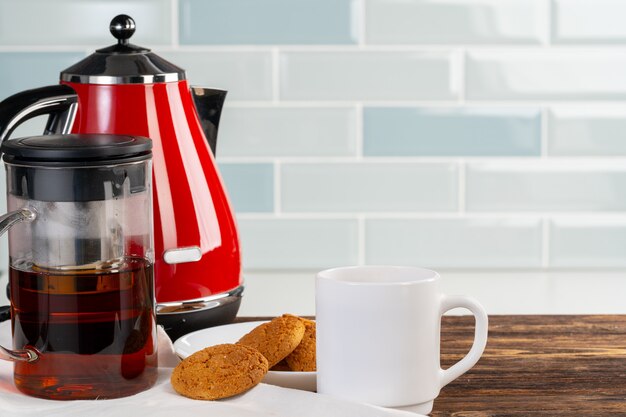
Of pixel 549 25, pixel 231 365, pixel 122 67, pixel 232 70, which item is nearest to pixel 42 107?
pixel 122 67

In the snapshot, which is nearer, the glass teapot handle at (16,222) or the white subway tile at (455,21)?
the glass teapot handle at (16,222)

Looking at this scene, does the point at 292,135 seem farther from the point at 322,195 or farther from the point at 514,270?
the point at 514,270

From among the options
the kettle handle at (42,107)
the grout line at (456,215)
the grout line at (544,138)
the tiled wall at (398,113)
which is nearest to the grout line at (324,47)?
the tiled wall at (398,113)

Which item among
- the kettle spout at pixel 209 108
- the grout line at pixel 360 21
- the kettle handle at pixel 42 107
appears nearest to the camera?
the kettle handle at pixel 42 107

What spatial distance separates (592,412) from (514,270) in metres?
0.83

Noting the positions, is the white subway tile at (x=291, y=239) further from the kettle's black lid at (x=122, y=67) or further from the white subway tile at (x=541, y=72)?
the kettle's black lid at (x=122, y=67)

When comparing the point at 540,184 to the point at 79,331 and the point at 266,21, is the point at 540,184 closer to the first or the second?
the point at 266,21

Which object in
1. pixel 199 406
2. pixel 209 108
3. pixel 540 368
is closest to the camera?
pixel 199 406

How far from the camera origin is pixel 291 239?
1.50m

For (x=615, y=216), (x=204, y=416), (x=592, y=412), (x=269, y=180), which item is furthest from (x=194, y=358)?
(x=615, y=216)

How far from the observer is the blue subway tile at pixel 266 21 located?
1.47 metres

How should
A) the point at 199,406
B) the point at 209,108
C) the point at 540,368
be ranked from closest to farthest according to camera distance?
the point at 199,406
the point at 540,368
the point at 209,108

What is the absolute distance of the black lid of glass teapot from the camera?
2.15 feet

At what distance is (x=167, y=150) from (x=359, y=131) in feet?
2.19
